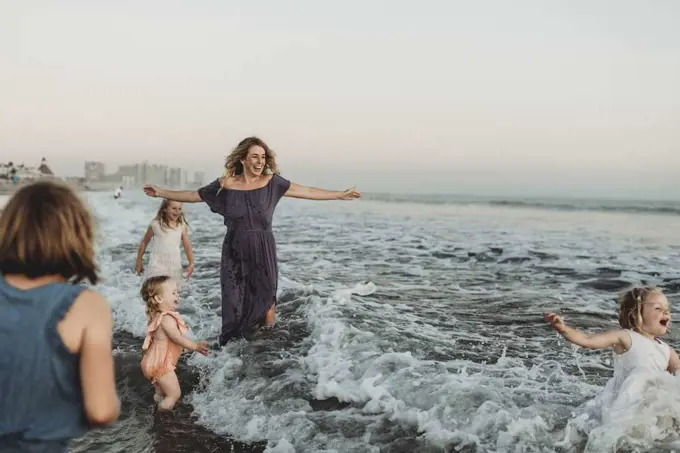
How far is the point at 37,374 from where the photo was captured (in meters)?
1.93

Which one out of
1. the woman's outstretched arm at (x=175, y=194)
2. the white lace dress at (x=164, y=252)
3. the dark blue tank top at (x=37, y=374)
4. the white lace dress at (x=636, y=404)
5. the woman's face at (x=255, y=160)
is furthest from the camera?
the white lace dress at (x=164, y=252)

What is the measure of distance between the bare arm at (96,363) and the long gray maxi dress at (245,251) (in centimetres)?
495

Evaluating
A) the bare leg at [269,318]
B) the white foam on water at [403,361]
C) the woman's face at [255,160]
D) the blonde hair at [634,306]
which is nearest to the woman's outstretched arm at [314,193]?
the woman's face at [255,160]

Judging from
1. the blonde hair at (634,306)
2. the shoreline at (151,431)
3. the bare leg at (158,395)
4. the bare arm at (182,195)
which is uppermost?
the bare arm at (182,195)

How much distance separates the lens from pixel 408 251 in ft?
49.8

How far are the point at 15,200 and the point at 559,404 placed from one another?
4252 mm

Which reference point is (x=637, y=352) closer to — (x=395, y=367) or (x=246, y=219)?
(x=395, y=367)

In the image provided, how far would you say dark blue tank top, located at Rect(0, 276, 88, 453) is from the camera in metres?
1.89

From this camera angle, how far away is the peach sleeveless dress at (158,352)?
5.04m

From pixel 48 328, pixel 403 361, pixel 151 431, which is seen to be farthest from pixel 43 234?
pixel 403 361

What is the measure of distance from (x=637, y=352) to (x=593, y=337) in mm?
399

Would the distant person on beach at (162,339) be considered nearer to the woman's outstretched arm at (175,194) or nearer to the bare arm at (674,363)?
the woman's outstretched arm at (175,194)

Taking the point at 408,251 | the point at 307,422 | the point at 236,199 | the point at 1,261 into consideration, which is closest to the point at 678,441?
the point at 307,422

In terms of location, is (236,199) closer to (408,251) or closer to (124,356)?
(124,356)
